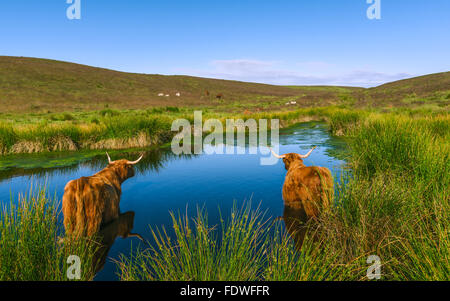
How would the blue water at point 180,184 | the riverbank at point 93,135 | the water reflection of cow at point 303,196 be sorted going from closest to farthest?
1. the water reflection of cow at point 303,196
2. the blue water at point 180,184
3. the riverbank at point 93,135

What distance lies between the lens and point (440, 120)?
8297 millimetres

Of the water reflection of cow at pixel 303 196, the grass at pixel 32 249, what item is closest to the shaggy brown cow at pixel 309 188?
the water reflection of cow at pixel 303 196

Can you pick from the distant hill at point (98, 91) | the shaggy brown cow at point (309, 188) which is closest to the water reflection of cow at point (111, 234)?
the shaggy brown cow at point (309, 188)

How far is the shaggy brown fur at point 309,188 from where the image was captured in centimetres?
417

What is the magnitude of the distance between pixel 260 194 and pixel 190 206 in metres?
1.91

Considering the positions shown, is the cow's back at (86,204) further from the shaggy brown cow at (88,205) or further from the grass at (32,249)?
the grass at (32,249)

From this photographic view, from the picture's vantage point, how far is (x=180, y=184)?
7.46m

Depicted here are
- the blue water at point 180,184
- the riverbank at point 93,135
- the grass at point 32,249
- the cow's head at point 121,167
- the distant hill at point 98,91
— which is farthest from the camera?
the distant hill at point 98,91

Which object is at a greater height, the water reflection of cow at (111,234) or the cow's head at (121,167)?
the cow's head at (121,167)

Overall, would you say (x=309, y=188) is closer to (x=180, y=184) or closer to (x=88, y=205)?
(x=88, y=205)

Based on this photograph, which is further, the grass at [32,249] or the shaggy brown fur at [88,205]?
the shaggy brown fur at [88,205]

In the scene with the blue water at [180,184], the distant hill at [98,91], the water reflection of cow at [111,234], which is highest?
the distant hill at [98,91]
